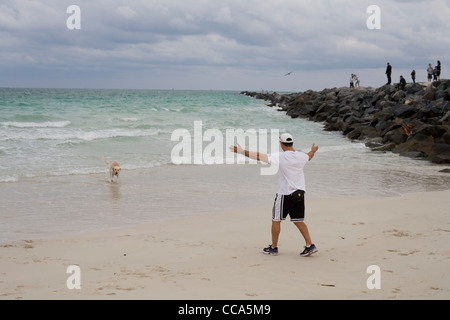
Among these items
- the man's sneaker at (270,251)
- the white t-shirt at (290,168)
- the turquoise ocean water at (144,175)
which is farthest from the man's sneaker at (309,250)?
the turquoise ocean water at (144,175)

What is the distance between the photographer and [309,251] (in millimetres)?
5578

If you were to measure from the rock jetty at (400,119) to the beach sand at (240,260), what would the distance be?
8.78 meters

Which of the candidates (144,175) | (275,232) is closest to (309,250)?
(275,232)

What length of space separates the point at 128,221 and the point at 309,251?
358cm

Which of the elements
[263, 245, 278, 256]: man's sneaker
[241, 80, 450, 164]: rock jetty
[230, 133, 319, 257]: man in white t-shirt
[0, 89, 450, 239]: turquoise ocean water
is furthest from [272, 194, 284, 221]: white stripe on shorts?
[241, 80, 450, 164]: rock jetty

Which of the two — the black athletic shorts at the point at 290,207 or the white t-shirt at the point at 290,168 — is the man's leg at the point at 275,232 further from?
the white t-shirt at the point at 290,168

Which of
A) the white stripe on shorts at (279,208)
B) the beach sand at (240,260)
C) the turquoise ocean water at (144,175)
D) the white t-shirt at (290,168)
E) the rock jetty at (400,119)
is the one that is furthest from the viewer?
the rock jetty at (400,119)

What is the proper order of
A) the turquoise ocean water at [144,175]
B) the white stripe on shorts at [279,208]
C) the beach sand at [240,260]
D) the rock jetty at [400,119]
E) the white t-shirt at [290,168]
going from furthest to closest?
1. the rock jetty at [400,119]
2. the turquoise ocean water at [144,175]
3. the white stripe on shorts at [279,208]
4. the white t-shirt at [290,168]
5. the beach sand at [240,260]

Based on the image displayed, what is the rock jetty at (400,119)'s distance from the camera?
16406 mm

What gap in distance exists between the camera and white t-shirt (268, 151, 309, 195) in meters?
5.45

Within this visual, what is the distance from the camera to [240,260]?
5543mm
